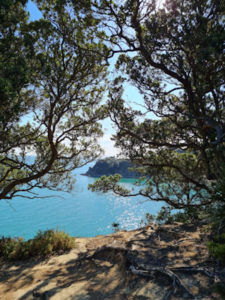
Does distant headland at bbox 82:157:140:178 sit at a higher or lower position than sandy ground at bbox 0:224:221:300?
higher

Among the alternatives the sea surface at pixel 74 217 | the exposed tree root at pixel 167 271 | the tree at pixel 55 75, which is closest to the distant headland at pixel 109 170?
the sea surface at pixel 74 217

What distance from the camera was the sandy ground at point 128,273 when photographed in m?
3.37

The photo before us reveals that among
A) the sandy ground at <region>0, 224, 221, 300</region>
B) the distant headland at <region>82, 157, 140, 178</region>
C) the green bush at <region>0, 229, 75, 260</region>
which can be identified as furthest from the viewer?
the distant headland at <region>82, 157, 140, 178</region>

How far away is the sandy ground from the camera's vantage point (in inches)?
132

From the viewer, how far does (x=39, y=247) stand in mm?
7672

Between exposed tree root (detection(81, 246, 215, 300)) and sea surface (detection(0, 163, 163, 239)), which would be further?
sea surface (detection(0, 163, 163, 239))

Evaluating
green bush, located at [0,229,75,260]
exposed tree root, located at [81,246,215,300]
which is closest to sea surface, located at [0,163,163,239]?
green bush, located at [0,229,75,260]

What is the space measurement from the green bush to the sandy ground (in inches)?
21.7

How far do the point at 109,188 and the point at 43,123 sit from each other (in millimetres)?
4540

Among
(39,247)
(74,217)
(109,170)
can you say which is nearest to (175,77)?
(39,247)

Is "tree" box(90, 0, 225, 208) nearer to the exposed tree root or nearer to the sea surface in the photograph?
the exposed tree root

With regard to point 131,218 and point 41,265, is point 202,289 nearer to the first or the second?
point 41,265

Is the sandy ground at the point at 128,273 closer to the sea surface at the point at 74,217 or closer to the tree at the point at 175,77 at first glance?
the tree at the point at 175,77

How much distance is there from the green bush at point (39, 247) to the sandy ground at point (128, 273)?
0.55m
